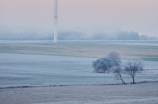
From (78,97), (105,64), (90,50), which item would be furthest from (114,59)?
A: (90,50)

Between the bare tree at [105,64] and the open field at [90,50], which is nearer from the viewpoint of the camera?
the bare tree at [105,64]

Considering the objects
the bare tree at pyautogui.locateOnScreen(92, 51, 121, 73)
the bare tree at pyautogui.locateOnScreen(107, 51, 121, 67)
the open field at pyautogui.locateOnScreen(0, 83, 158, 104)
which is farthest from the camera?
the bare tree at pyautogui.locateOnScreen(107, 51, 121, 67)

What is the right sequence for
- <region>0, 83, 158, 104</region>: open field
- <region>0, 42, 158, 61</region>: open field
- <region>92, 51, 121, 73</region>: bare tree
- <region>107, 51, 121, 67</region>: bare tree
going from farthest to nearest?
<region>0, 42, 158, 61</region>: open field < <region>107, 51, 121, 67</region>: bare tree < <region>92, 51, 121, 73</region>: bare tree < <region>0, 83, 158, 104</region>: open field

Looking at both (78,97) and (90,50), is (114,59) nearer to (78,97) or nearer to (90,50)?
(78,97)

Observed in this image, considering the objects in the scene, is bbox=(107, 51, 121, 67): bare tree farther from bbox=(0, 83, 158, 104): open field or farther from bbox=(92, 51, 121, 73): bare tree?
bbox=(0, 83, 158, 104): open field

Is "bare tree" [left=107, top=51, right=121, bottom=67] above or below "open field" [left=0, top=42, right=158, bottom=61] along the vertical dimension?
above

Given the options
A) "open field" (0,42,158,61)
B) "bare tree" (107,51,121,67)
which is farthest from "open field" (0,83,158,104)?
"open field" (0,42,158,61)

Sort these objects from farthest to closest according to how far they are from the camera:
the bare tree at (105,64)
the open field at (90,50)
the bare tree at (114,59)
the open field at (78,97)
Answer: the open field at (90,50) → the bare tree at (114,59) → the bare tree at (105,64) → the open field at (78,97)

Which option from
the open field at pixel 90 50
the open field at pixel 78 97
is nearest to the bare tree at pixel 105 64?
the open field at pixel 78 97

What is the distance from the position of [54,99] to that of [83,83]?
24.9 ft

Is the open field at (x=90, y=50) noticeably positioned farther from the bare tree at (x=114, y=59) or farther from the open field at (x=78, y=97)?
the open field at (x=78, y=97)

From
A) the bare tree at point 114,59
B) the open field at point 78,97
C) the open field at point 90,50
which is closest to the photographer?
the open field at point 78,97

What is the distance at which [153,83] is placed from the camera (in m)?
24.1

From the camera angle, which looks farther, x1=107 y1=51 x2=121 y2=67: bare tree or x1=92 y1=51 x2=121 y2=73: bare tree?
x1=107 y1=51 x2=121 y2=67: bare tree
